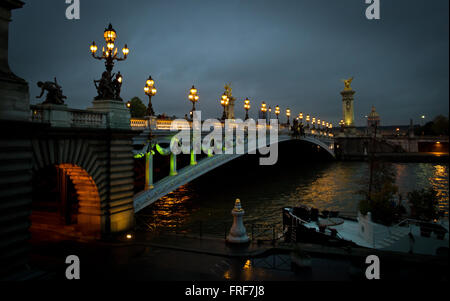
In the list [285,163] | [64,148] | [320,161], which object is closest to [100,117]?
Result: [64,148]

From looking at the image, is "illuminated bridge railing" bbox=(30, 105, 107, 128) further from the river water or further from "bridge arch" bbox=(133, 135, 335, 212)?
"bridge arch" bbox=(133, 135, 335, 212)

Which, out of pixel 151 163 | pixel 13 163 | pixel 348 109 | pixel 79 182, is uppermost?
pixel 348 109

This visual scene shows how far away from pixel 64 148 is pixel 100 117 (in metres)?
2.71

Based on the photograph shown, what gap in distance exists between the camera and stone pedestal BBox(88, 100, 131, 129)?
53.7 feet

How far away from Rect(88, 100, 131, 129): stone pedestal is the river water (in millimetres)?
5225

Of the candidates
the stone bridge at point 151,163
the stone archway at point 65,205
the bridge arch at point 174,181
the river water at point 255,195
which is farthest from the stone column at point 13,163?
the bridge arch at point 174,181

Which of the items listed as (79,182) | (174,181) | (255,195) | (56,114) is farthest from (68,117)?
(255,195)

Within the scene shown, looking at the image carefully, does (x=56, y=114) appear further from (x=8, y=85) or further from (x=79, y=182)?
(x=79, y=182)

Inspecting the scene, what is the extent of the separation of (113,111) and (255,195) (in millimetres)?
21277

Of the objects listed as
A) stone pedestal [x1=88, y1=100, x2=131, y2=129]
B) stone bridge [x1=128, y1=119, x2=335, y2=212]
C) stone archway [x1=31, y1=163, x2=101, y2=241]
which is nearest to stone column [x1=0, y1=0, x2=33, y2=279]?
stone archway [x1=31, y1=163, x2=101, y2=241]

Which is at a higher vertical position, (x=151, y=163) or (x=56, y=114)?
(x=56, y=114)

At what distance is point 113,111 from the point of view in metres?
16.5

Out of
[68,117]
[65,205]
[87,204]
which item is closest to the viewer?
[68,117]
